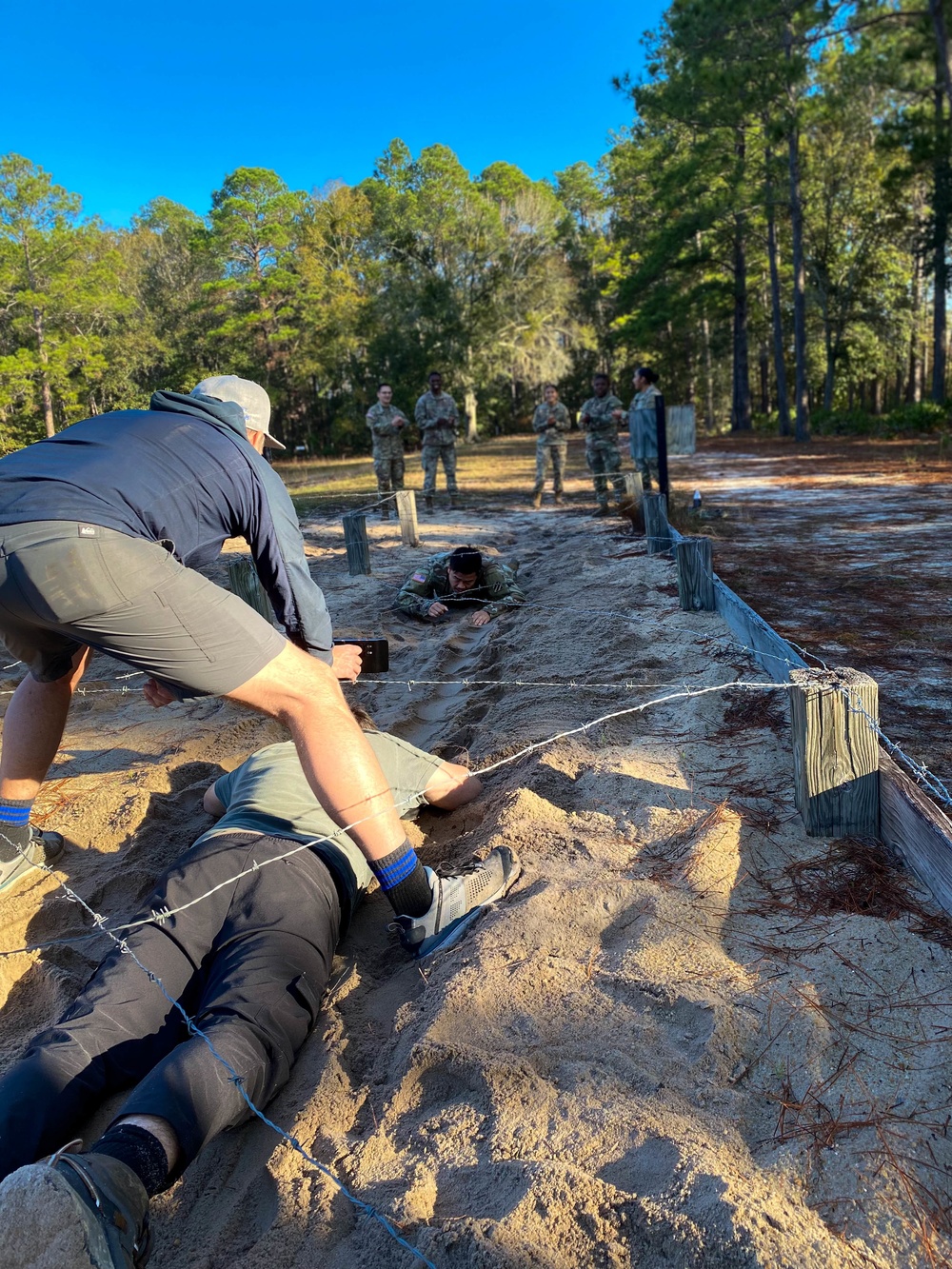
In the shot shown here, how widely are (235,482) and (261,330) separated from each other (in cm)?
→ 3798

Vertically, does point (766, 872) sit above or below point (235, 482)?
below

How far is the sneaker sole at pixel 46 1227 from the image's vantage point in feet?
4.47

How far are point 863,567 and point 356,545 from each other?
15.0 feet

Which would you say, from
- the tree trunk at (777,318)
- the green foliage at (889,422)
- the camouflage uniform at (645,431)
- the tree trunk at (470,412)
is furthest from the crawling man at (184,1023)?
the tree trunk at (470,412)

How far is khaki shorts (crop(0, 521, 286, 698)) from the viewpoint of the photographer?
207 centimetres

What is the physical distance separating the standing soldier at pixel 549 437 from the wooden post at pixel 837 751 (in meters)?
10.3

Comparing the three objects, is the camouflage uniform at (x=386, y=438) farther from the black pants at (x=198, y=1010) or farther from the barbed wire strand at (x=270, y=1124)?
the barbed wire strand at (x=270, y=1124)

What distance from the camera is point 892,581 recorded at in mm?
5992

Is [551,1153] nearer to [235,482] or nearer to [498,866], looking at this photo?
[498,866]

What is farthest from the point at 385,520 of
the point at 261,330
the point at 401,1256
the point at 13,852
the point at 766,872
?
the point at 261,330

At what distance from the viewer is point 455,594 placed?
22.4 feet

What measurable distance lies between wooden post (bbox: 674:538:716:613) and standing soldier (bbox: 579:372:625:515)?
6.36 meters

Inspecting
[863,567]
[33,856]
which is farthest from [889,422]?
[33,856]

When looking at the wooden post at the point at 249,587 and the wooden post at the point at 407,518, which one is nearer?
the wooden post at the point at 249,587
